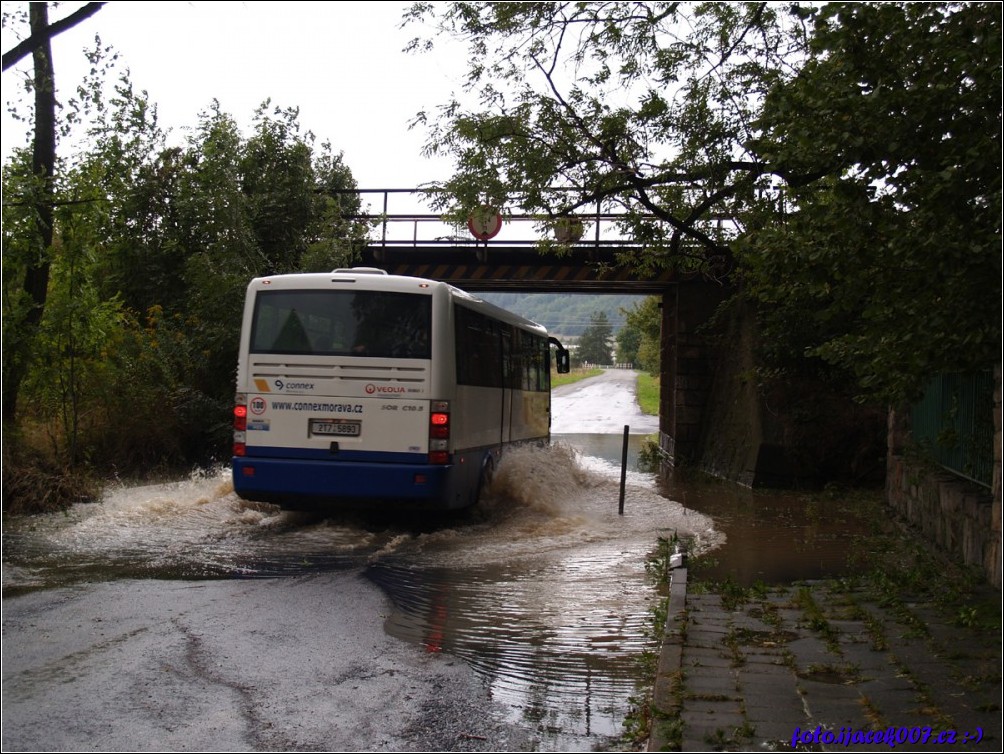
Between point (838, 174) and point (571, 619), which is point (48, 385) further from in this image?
point (838, 174)

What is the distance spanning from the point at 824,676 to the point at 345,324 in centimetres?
734

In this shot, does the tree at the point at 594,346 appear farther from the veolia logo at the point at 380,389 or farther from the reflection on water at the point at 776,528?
the veolia logo at the point at 380,389

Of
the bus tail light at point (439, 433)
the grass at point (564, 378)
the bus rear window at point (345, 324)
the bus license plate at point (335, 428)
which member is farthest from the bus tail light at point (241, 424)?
the grass at point (564, 378)

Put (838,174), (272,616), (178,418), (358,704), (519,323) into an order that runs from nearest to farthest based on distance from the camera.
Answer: (358,704)
(838,174)
(272,616)
(519,323)
(178,418)

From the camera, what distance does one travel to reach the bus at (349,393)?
11719 mm

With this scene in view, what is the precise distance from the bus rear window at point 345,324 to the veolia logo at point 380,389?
0.35m

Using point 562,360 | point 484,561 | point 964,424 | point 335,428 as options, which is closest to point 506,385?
point 335,428

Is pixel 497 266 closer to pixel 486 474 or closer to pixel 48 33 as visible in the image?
pixel 486 474

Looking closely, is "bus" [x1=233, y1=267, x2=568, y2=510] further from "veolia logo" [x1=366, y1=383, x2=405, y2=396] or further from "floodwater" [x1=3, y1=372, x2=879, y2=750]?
"floodwater" [x1=3, y1=372, x2=879, y2=750]

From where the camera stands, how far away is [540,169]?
496 inches

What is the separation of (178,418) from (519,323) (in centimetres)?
632

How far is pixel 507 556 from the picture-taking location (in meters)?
10.7

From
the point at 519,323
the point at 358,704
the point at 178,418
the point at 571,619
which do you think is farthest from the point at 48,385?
the point at 358,704

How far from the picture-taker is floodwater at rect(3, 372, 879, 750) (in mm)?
6512
